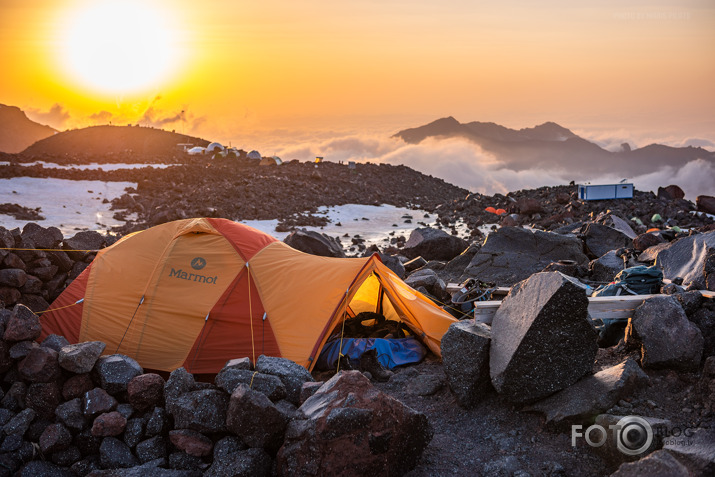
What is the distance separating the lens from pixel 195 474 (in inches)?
225

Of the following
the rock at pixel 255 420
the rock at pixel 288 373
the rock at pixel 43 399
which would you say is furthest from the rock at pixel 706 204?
the rock at pixel 43 399

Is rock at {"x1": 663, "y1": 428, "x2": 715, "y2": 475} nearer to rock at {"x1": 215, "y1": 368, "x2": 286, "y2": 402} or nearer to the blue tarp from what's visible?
rock at {"x1": 215, "y1": 368, "x2": 286, "y2": 402}

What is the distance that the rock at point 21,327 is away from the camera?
22.9 ft

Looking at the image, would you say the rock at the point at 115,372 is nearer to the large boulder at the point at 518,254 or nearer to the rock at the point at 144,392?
the rock at the point at 144,392

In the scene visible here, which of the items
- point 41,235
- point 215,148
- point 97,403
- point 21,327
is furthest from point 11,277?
point 215,148

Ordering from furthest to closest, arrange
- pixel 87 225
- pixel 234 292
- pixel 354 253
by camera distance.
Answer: pixel 87 225 → pixel 354 253 → pixel 234 292

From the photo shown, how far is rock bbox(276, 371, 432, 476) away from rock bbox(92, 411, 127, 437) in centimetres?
206

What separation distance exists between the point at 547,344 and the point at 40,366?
231 inches

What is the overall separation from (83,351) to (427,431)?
419 cm

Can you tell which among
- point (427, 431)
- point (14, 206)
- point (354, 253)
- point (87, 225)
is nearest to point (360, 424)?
point (427, 431)

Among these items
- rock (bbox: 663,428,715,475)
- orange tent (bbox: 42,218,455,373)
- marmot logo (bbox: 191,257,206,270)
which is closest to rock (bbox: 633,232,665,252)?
orange tent (bbox: 42,218,455,373)

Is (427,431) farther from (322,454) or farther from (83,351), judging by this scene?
(83,351)

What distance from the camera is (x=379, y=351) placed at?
873 centimetres

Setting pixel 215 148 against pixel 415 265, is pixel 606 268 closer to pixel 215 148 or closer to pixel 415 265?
pixel 415 265
